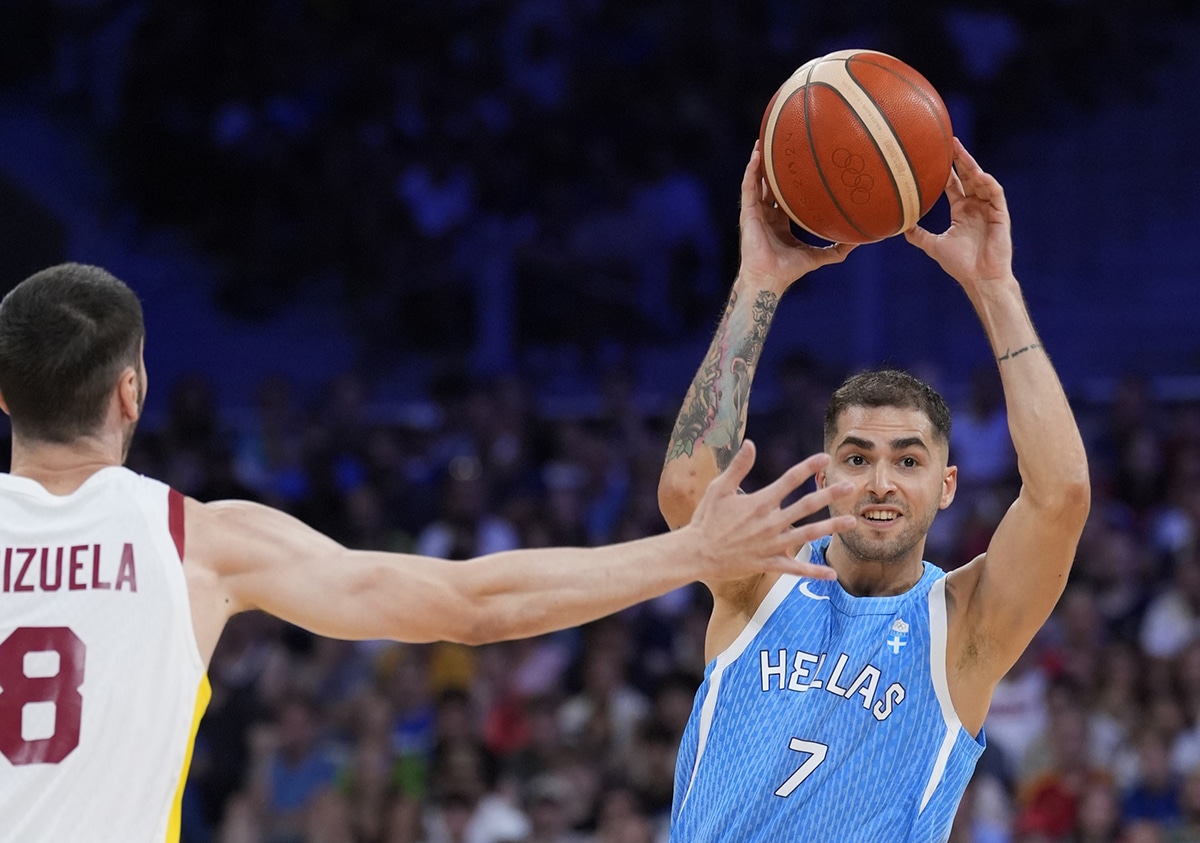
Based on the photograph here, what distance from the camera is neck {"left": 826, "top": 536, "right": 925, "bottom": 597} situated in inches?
171

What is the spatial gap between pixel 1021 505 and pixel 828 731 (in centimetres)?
78

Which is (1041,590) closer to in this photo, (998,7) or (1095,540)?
(1095,540)

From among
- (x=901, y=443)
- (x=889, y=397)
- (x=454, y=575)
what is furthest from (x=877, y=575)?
(x=454, y=575)

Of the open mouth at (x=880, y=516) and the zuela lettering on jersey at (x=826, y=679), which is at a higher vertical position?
the open mouth at (x=880, y=516)

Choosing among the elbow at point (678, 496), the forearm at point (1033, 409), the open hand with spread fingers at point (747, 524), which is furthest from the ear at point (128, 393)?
the forearm at point (1033, 409)

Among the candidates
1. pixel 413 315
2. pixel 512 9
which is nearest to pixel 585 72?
pixel 512 9

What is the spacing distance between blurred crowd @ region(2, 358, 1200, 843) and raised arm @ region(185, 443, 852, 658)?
5381 mm

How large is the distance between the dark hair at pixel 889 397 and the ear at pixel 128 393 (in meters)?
1.93

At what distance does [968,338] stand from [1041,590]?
28.8ft

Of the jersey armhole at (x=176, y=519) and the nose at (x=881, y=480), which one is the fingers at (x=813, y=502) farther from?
the jersey armhole at (x=176, y=519)

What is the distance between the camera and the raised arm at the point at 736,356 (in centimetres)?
428

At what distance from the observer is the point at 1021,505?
161 inches

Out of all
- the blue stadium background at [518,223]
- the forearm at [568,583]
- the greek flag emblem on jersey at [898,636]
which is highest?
the blue stadium background at [518,223]

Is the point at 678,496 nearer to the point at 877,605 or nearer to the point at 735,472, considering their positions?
the point at 877,605
